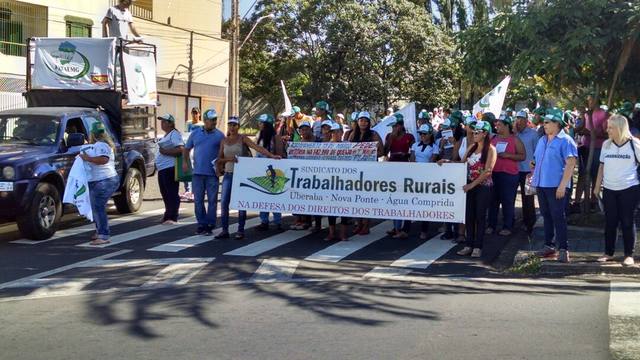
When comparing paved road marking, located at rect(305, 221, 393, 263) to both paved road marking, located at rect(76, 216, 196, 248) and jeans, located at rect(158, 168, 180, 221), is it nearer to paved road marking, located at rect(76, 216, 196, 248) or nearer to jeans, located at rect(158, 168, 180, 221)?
paved road marking, located at rect(76, 216, 196, 248)

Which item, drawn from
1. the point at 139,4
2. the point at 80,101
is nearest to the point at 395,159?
the point at 80,101

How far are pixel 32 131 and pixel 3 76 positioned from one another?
17563 millimetres

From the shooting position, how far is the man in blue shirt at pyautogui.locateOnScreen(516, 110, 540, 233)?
1120cm

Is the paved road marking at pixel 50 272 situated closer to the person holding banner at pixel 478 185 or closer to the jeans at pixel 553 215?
the person holding banner at pixel 478 185

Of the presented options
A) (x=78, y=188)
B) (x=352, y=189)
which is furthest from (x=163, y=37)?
(x=352, y=189)

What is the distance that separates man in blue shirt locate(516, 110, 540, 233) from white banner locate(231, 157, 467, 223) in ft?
6.78

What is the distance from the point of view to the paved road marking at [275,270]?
8.22m

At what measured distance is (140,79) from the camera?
14.1 m

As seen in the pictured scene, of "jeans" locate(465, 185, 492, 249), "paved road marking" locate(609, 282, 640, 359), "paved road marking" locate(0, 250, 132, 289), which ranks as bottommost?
"paved road marking" locate(0, 250, 132, 289)

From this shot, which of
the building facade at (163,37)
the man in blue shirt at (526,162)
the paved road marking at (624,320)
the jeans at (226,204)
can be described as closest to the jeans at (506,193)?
the man in blue shirt at (526,162)

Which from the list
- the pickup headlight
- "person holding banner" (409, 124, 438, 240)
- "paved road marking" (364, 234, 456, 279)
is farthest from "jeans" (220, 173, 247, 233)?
the pickup headlight

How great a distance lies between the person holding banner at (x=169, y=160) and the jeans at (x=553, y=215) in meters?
5.61

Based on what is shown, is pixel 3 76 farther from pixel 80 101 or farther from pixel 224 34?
pixel 224 34

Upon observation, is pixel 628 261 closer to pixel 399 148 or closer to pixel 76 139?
pixel 399 148
